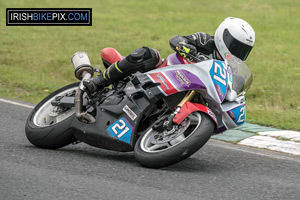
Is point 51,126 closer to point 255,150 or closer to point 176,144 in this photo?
point 176,144

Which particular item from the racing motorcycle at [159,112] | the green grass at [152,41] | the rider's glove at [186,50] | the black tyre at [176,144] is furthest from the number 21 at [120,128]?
the green grass at [152,41]

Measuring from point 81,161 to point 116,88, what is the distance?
921 millimetres

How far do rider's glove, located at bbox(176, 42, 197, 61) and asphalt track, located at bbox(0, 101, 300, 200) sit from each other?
1.14 metres

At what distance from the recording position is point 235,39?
563cm

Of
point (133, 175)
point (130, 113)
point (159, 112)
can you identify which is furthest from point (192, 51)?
point (133, 175)

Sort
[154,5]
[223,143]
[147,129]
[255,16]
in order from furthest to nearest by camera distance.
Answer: [154,5]
[255,16]
[223,143]
[147,129]

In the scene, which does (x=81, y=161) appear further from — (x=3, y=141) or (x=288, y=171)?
(x=288, y=171)

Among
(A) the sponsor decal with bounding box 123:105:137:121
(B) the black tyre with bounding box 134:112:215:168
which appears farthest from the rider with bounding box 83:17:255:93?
(B) the black tyre with bounding box 134:112:215:168

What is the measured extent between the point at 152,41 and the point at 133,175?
1023cm

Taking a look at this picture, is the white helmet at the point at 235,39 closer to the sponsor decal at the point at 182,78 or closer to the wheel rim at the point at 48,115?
the sponsor decal at the point at 182,78

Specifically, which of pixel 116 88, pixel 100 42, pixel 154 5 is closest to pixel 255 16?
pixel 154 5

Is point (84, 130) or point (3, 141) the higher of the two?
point (84, 130)

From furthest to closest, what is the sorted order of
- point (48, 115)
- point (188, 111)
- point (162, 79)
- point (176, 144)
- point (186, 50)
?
point (48, 115), point (186, 50), point (162, 79), point (188, 111), point (176, 144)

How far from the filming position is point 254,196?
4711 mm
